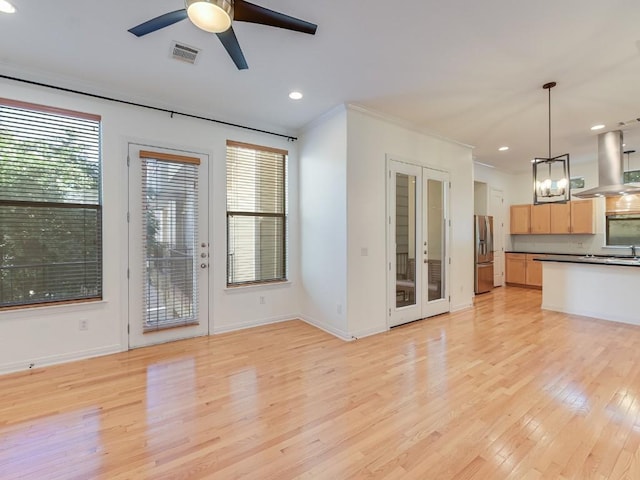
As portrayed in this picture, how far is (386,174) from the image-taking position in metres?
4.20

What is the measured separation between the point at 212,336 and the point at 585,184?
8.34m


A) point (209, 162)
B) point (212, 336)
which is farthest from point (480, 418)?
point (209, 162)

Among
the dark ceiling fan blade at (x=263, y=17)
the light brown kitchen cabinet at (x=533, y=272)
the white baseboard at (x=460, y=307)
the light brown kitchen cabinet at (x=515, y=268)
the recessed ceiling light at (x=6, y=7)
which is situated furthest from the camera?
the light brown kitchen cabinet at (x=515, y=268)

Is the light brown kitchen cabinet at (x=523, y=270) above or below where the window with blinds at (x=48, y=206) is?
below

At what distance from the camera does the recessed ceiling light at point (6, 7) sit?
2148mm

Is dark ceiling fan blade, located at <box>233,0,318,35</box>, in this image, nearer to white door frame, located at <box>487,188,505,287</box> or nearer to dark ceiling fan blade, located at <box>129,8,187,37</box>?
dark ceiling fan blade, located at <box>129,8,187,37</box>

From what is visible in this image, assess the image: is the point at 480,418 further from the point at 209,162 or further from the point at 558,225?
the point at 558,225

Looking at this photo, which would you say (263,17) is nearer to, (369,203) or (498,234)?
(369,203)

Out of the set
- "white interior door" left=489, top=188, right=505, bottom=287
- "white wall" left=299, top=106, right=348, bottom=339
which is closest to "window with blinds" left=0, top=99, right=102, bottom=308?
"white wall" left=299, top=106, right=348, bottom=339

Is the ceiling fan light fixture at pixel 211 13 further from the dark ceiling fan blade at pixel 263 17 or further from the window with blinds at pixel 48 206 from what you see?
the window with blinds at pixel 48 206

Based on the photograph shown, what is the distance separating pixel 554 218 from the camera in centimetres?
714

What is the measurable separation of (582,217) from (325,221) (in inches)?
249

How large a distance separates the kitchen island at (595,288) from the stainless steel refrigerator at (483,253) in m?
1.34

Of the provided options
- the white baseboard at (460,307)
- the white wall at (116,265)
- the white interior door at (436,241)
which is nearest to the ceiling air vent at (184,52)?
the white wall at (116,265)
